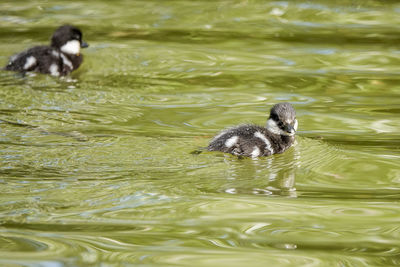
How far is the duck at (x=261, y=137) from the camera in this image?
187 inches

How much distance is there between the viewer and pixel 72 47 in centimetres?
703

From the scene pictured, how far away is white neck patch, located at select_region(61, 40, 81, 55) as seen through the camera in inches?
273

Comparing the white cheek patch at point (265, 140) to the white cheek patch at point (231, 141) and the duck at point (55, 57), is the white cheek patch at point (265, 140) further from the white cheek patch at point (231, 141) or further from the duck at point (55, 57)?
the duck at point (55, 57)

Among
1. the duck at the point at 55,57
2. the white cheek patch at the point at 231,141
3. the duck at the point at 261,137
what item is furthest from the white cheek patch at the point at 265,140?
the duck at the point at 55,57

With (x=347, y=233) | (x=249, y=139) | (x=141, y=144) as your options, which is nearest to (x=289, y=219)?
(x=347, y=233)

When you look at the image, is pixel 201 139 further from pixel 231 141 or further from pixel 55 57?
pixel 55 57

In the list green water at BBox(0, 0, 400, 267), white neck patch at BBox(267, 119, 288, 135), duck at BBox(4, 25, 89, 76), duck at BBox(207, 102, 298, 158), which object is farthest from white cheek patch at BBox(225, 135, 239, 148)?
duck at BBox(4, 25, 89, 76)

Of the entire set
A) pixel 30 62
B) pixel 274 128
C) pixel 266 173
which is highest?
pixel 30 62

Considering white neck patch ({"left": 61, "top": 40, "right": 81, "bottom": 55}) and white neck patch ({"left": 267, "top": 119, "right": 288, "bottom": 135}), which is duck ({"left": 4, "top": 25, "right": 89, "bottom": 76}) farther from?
white neck patch ({"left": 267, "top": 119, "right": 288, "bottom": 135})

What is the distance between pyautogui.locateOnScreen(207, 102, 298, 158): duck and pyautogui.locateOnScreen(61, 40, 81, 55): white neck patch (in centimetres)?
254

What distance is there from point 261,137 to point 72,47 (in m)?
2.80

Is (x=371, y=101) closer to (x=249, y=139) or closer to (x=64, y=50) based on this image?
(x=249, y=139)

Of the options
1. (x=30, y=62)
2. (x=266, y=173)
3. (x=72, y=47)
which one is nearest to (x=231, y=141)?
(x=266, y=173)

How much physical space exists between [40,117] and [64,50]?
1.65 metres
